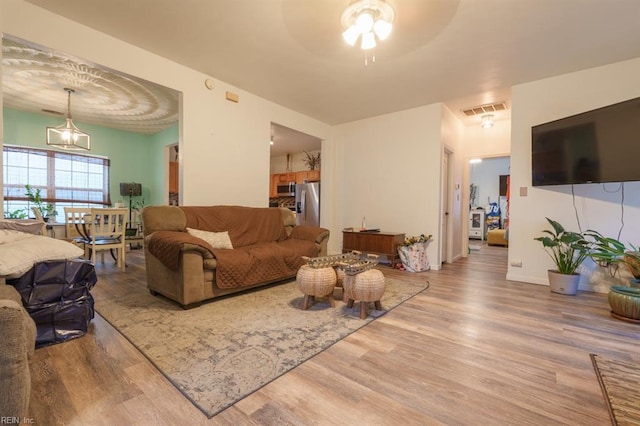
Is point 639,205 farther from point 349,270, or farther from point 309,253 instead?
point 309,253

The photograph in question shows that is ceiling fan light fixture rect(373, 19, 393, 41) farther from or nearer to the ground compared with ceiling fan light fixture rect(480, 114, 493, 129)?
nearer to the ground

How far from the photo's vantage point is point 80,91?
404 centimetres

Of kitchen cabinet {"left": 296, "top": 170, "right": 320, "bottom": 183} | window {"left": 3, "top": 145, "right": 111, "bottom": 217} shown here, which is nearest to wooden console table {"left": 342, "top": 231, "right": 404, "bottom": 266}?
kitchen cabinet {"left": 296, "top": 170, "right": 320, "bottom": 183}

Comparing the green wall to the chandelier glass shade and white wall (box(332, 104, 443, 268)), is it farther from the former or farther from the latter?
the chandelier glass shade

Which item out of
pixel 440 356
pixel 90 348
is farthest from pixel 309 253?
pixel 90 348

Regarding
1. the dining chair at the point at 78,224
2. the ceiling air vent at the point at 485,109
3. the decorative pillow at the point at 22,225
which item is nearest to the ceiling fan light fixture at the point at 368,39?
the decorative pillow at the point at 22,225

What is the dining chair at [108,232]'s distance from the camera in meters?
3.66

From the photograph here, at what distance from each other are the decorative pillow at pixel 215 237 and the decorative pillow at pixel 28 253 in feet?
3.53

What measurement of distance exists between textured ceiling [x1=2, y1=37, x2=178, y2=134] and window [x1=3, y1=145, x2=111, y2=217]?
0.80 metres

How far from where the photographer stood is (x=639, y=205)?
2965 millimetres

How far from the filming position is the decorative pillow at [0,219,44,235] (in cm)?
196

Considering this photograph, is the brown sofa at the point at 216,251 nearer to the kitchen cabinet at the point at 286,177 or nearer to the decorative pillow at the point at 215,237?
the decorative pillow at the point at 215,237

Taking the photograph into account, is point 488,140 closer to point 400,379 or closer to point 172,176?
point 400,379

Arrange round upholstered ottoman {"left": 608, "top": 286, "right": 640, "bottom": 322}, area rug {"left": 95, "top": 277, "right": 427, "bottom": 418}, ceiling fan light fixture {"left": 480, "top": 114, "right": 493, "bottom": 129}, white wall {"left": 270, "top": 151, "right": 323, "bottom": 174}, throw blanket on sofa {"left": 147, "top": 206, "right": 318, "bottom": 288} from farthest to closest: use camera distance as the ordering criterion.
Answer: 1. white wall {"left": 270, "top": 151, "right": 323, "bottom": 174}
2. ceiling fan light fixture {"left": 480, "top": 114, "right": 493, "bottom": 129}
3. throw blanket on sofa {"left": 147, "top": 206, "right": 318, "bottom": 288}
4. round upholstered ottoman {"left": 608, "top": 286, "right": 640, "bottom": 322}
5. area rug {"left": 95, "top": 277, "right": 427, "bottom": 418}
